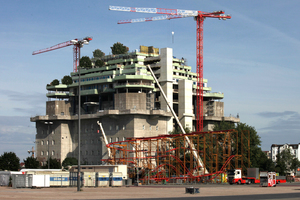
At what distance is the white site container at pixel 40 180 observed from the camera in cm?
6868

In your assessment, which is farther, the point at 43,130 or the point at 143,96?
the point at 43,130

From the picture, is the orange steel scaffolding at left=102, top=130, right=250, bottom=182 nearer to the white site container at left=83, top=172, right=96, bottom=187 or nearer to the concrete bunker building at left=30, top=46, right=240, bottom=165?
the concrete bunker building at left=30, top=46, right=240, bottom=165

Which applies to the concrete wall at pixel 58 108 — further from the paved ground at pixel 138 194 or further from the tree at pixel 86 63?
the paved ground at pixel 138 194

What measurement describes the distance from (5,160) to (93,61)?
207ft

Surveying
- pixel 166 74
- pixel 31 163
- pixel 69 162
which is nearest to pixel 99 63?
pixel 166 74

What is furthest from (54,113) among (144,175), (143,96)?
(144,175)

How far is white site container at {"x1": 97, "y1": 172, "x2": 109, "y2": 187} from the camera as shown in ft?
252

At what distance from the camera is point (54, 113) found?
162625 millimetres

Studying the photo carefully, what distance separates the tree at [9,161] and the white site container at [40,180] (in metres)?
72.3

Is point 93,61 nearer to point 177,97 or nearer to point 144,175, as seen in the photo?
point 177,97

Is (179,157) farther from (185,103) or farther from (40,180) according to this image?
(40,180)

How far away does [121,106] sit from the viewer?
143 meters

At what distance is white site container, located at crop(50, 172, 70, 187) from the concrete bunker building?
6335cm

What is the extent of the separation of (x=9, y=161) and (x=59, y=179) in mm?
71965
